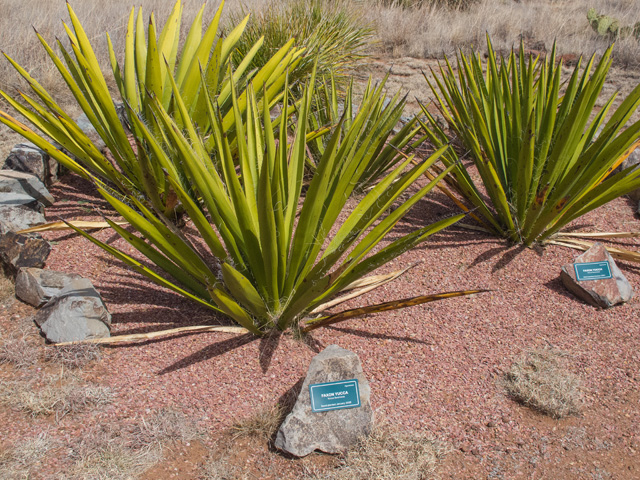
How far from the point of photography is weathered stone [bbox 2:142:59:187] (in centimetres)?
345

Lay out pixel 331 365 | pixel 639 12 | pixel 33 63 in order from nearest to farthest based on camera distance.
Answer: pixel 331 365
pixel 33 63
pixel 639 12

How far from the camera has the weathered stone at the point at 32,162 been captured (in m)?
3.45

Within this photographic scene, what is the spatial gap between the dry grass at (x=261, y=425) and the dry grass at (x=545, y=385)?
0.99m

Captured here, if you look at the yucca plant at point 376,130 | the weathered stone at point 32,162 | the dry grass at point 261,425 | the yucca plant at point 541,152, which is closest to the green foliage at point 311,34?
the yucca plant at point 376,130

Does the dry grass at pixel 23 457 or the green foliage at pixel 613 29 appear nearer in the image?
the dry grass at pixel 23 457

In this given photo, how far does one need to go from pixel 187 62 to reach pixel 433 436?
2501 mm

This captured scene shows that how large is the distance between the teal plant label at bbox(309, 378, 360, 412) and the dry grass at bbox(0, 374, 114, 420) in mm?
821

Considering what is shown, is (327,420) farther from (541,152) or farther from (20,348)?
(541,152)

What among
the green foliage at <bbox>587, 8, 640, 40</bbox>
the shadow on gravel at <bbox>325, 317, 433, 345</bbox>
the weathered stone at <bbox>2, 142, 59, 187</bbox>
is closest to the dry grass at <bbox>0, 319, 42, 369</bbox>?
the shadow on gravel at <bbox>325, 317, 433, 345</bbox>

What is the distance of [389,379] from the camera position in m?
2.26

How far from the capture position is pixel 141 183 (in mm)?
3039

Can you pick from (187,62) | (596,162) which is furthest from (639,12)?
(187,62)

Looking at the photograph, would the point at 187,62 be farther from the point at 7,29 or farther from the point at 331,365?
the point at 7,29

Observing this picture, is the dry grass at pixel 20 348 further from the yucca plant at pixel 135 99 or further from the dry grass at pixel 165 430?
the yucca plant at pixel 135 99
